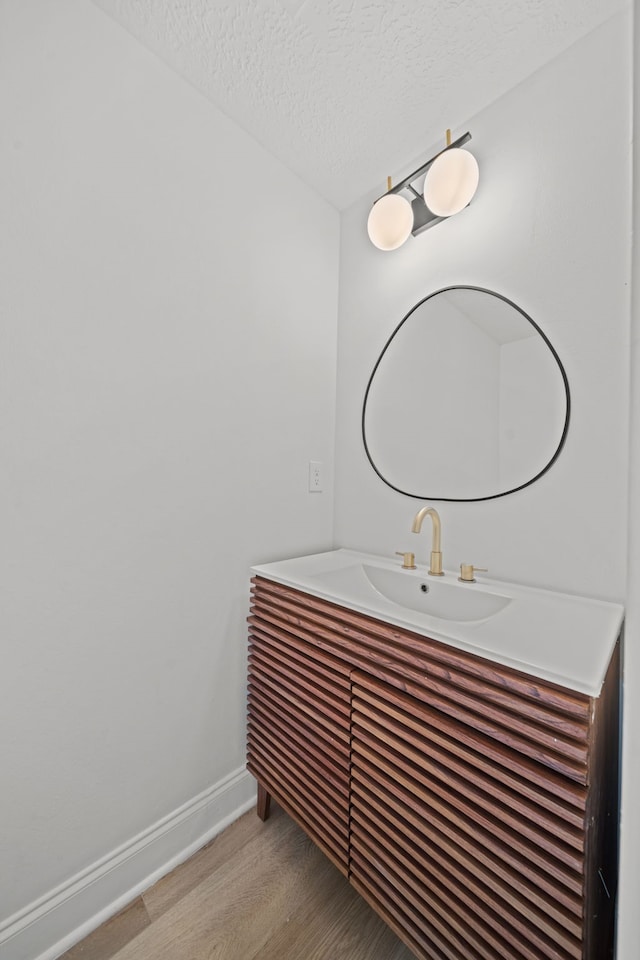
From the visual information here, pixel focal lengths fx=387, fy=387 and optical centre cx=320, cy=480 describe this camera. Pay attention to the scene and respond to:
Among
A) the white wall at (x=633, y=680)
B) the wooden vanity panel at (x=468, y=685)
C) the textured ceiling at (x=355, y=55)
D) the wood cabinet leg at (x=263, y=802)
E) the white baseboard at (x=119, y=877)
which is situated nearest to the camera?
the white wall at (x=633, y=680)

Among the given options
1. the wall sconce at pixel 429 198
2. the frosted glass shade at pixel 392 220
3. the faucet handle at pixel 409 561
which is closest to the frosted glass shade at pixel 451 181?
the wall sconce at pixel 429 198

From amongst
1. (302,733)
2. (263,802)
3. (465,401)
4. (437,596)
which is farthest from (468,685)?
(263,802)

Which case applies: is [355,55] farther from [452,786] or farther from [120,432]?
[452,786]

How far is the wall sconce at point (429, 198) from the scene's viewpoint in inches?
47.3

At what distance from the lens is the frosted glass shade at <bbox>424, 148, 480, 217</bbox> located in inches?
47.0

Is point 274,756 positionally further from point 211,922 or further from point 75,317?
point 75,317

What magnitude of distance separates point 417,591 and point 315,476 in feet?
2.05

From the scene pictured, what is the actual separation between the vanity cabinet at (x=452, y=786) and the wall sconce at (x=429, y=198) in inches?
50.4

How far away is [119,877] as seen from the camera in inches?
41.1

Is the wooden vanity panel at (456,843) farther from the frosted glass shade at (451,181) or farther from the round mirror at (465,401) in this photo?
the frosted glass shade at (451,181)

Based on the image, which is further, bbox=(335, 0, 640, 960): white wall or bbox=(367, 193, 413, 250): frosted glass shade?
bbox=(367, 193, 413, 250): frosted glass shade

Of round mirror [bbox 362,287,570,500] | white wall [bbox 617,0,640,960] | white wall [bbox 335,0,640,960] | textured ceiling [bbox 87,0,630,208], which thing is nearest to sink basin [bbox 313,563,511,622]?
white wall [bbox 335,0,640,960]

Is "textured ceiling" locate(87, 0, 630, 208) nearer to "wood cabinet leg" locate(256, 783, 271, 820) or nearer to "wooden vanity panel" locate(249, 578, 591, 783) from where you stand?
"wooden vanity panel" locate(249, 578, 591, 783)

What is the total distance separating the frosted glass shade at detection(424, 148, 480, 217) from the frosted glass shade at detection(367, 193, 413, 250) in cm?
12
